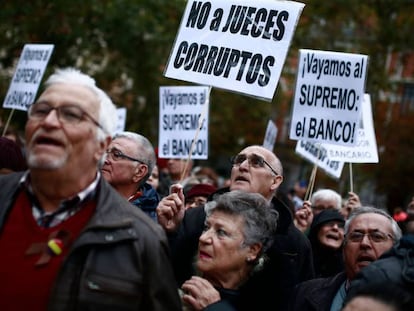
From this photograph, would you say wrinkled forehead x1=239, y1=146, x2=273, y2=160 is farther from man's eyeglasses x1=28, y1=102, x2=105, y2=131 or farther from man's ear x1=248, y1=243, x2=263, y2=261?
man's eyeglasses x1=28, y1=102, x2=105, y2=131

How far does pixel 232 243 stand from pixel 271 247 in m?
0.38

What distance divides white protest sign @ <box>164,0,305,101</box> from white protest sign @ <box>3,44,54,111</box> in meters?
3.11

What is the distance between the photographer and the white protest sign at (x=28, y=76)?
8.93 meters

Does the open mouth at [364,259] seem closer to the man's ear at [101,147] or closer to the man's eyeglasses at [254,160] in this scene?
the man's eyeglasses at [254,160]

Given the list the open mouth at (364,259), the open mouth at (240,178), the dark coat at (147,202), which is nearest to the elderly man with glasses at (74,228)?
the open mouth at (364,259)

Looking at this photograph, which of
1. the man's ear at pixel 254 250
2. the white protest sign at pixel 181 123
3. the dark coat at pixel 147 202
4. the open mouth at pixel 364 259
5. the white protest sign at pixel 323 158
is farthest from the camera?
the white protest sign at pixel 323 158

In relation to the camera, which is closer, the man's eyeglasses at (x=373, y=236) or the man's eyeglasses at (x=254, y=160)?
the man's eyeglasses at (x=373, y=236)

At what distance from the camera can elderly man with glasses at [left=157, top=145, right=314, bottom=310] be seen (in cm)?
436

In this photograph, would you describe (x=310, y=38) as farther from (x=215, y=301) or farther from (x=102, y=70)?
(x=215, y=301)

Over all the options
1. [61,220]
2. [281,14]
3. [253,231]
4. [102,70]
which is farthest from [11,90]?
[102,70]

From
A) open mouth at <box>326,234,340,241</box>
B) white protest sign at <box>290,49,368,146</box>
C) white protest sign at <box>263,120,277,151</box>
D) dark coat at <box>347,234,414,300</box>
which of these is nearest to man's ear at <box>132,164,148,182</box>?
white protest sign at <box>290,49,368,146</box>

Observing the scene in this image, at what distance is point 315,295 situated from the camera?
476 centimetres

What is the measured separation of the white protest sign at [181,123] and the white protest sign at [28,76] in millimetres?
1313

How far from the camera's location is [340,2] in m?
26.1
